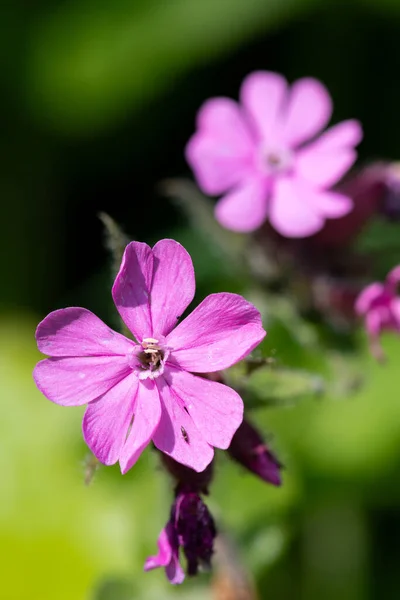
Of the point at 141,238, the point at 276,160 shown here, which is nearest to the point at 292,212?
the point at 276,160

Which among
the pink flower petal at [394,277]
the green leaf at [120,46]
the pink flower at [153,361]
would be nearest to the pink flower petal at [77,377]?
the pink flower at [153,361]

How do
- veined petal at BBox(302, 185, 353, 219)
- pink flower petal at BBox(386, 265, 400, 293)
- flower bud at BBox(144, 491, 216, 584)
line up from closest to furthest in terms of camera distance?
flower bud at BBox(144, 491, 216, 584)
pink flower petal at BBox(386, 265, 400, 293)
veined petal at BBox(302, 185, 353, 219)

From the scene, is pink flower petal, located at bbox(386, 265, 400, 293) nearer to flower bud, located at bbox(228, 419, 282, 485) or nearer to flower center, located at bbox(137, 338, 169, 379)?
flower bud, located at bbox(228, 419, 282, 485)

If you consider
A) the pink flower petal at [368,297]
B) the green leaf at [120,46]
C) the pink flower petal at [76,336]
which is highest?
the green leaf at [120,46]

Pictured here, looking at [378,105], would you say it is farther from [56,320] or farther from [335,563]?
[56,320]

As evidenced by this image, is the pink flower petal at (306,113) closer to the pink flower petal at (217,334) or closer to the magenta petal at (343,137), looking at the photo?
the magenta petal at (343,137)

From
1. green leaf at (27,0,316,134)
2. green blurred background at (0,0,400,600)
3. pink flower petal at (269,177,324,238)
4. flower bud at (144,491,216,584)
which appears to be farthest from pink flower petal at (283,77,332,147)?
flower bud at (144,491,216,584)
